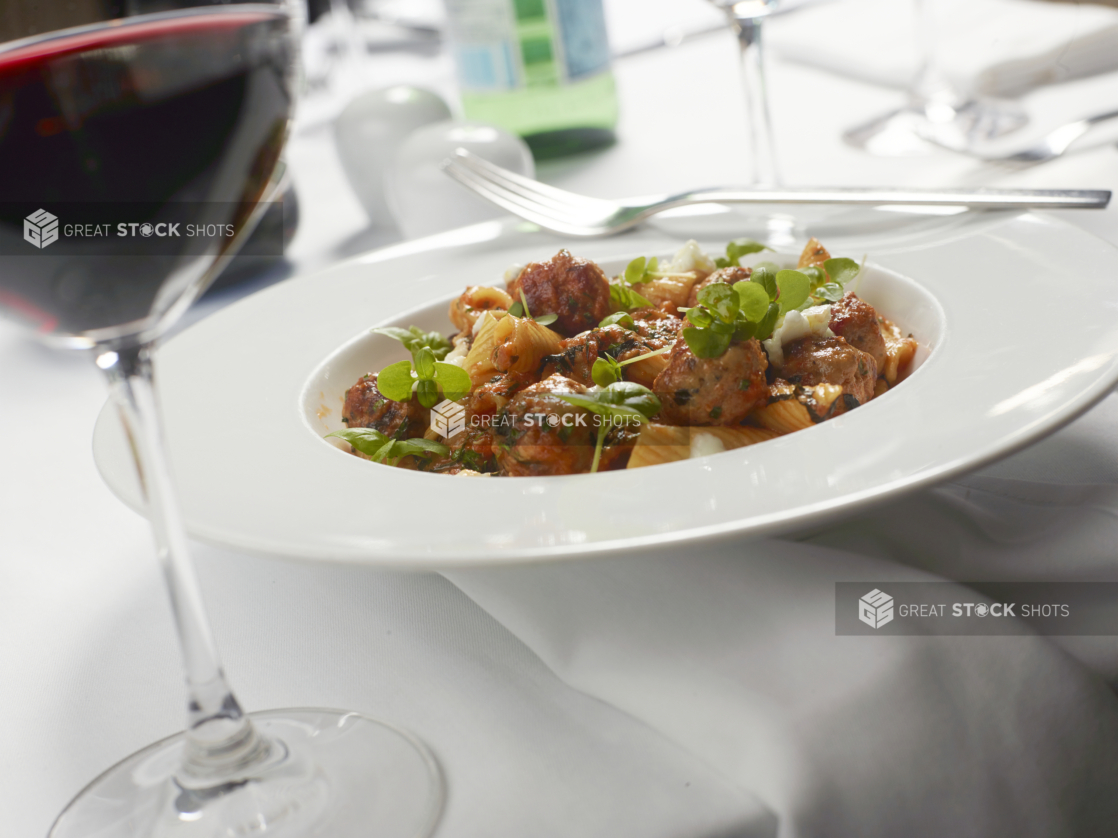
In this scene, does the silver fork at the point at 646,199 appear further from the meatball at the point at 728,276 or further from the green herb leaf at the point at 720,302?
the green herb leaf at the point at 720,302

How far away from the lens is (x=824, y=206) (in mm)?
1417

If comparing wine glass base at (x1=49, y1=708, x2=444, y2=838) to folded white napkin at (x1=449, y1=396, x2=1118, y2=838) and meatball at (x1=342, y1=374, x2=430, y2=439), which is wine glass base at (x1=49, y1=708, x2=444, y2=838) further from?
meatball at (x1=342, y1=374, x2=430, y2=439)

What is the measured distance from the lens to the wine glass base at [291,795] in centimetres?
66

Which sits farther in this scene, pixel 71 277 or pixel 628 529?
pixel 628 529

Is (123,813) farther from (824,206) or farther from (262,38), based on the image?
(824,206)

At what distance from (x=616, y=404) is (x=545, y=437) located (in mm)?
73

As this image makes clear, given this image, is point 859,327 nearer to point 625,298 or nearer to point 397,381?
point 625,298

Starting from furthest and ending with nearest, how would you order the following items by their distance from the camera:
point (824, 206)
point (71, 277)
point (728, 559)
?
point (824, 206)
point (728, 559)
point (71, 277)

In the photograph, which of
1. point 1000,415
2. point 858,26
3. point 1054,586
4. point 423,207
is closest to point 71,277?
point 1000,415

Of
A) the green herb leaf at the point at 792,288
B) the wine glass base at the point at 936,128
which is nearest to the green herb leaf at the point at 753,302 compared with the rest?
the green herb leaf at the point at 792,288

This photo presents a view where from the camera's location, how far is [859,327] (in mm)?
1052

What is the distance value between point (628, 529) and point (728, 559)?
0.48 ft

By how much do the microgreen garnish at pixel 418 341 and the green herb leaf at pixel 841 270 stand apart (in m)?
0.48

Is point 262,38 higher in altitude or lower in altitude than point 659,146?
higher
